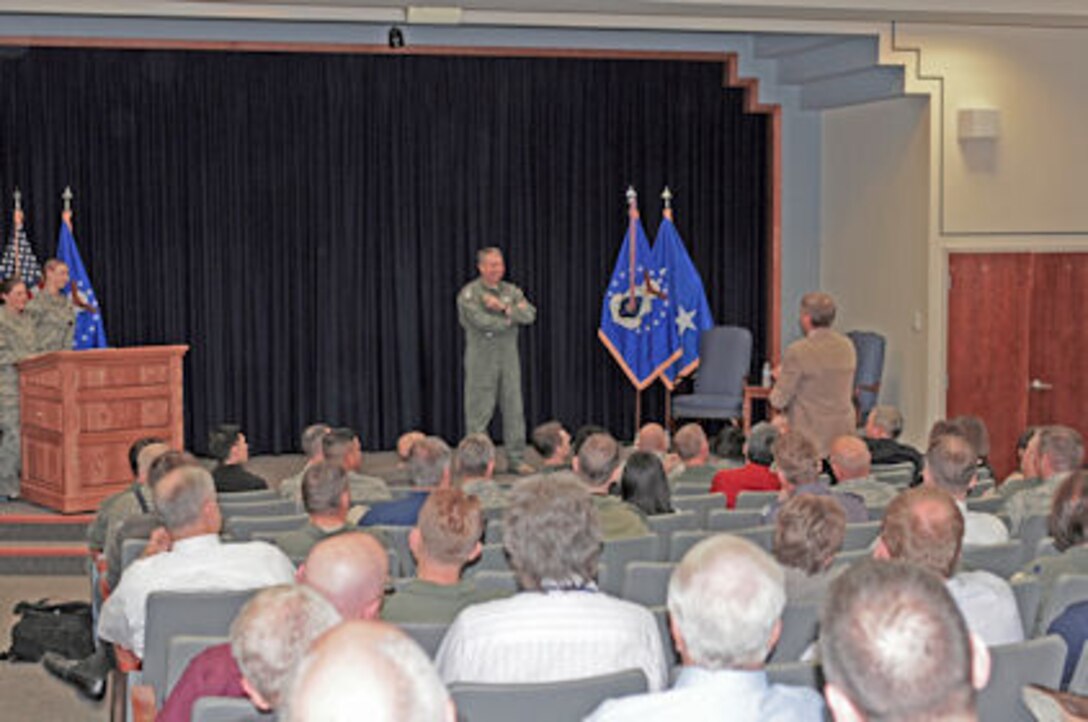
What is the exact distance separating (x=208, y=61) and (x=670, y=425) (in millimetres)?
4515

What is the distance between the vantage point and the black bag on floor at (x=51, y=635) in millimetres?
6734

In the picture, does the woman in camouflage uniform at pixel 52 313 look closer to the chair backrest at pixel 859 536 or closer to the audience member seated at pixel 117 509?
the audience member seated at pixel 117 509

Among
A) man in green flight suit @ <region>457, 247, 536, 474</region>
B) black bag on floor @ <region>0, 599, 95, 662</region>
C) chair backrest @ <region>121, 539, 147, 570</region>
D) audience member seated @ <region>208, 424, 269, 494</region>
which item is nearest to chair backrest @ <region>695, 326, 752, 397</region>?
man in green flight suit @ <region>457, 247, 536, 474</region>

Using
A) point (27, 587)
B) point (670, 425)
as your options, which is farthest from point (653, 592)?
point (670, 425)

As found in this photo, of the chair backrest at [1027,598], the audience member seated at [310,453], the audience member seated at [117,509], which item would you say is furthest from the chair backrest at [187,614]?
the audience member seated at [310,453]

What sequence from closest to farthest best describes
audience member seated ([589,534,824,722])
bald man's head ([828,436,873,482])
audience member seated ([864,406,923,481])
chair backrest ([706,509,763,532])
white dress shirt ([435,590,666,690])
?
audience member seated ([589,534,824,722]), white dress shirt ([435,590,666,690]), chair backrest ([706,509,763,532]), bald man's head ([828,436,873,482]), audience member seated ([864,406,923,481])

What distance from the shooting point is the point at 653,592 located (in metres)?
4.55

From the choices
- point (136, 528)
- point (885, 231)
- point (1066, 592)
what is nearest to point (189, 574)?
point (136, 528)

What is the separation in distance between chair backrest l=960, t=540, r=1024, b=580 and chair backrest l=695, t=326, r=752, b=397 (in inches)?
279

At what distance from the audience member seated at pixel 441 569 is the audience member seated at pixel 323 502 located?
3.41 feet

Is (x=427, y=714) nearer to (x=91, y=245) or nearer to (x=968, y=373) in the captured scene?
(x=968, y=373)

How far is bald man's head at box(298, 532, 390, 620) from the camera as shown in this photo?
11.5 ft

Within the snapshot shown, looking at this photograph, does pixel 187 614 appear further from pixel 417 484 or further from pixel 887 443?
pixel 887 443

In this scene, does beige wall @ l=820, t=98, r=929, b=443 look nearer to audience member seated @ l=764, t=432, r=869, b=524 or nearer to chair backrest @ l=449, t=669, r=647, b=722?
audience member seated @ l=764, t=432, r=869, b=524
